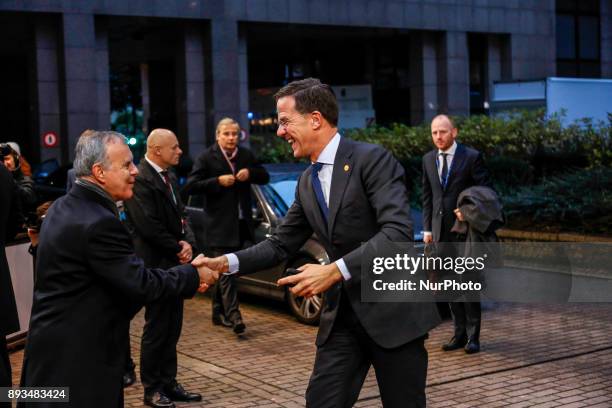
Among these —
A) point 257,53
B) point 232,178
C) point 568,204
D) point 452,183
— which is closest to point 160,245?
point 232,178

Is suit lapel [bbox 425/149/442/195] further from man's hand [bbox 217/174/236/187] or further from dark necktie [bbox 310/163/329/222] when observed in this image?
dark necktie [bbox 310/163/329/222]

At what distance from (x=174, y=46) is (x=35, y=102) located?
5.60m

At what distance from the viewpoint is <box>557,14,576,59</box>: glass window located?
40.2m

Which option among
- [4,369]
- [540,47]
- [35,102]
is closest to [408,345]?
[4,369]

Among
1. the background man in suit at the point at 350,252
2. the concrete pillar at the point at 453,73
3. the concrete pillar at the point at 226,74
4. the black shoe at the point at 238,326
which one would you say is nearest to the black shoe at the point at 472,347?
the black shoe at the point at 238,326

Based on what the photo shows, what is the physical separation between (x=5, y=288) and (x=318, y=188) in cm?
229

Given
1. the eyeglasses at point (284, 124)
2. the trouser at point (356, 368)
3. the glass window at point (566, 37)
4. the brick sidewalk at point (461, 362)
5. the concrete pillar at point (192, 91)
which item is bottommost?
the brick sidewalk at point (461, 362)

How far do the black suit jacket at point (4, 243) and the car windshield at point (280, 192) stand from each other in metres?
4.47

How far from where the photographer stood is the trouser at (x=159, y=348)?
6.90 metres

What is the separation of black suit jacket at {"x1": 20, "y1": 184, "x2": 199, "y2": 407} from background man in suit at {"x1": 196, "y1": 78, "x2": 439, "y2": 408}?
77 centimetres

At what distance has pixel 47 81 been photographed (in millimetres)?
27734

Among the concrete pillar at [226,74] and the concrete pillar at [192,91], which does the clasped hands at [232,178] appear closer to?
the concrete pillar at [226,74]

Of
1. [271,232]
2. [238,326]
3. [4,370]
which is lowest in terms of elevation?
[238,326]

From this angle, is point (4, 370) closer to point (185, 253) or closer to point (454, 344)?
point (185, 253)
